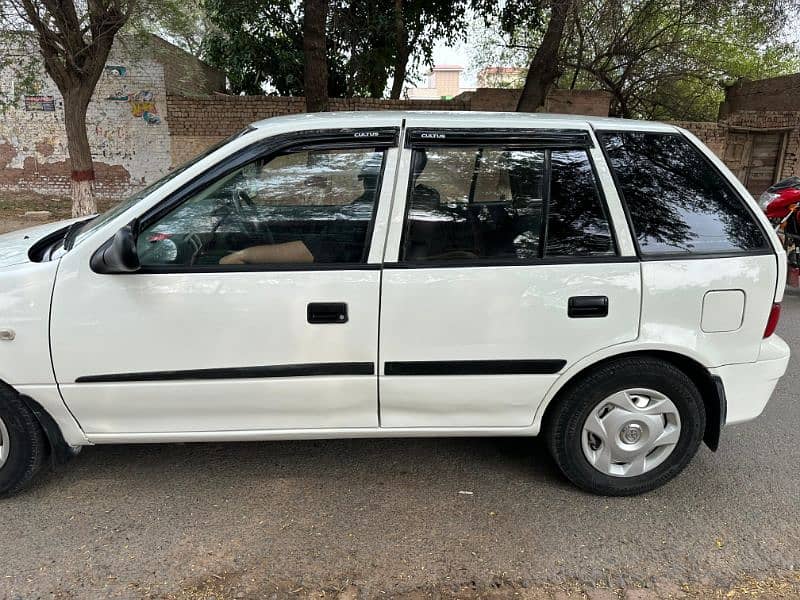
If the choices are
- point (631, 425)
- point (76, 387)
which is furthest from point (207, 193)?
point (631, 425)

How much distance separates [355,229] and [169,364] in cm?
102

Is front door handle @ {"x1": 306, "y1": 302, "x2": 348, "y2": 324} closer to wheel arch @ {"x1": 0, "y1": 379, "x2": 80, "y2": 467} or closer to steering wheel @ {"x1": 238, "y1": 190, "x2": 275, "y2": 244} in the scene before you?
steering wheel @ {"x1": 238, "y1": 190, "x2": 275, "y2": 244}

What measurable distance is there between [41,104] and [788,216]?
13.3 meters

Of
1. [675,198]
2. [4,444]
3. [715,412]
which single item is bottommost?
[4,444]

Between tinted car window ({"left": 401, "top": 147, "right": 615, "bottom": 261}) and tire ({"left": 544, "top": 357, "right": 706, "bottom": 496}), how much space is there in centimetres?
62

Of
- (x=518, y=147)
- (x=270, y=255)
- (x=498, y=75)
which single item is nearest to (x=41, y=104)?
(x=270, y=255)

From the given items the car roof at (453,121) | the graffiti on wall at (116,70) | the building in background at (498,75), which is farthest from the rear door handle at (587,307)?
the building in background at (498,75)

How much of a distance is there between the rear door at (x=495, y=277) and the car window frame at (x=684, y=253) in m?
0.06

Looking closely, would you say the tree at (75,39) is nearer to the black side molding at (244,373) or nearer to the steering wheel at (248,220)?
the steering wheel at (248,220)

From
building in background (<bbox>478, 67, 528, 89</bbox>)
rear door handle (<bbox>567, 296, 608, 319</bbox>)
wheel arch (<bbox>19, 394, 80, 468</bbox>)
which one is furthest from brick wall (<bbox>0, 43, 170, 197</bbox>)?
rear door handle (<bbox>567, 296, 608, 319</bbox>)

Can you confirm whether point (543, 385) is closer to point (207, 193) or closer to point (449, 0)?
point (207, 193)

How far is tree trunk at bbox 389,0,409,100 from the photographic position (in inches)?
475

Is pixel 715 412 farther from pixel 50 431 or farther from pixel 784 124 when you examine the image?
pixel 784 124

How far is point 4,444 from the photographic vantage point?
8.67ft
